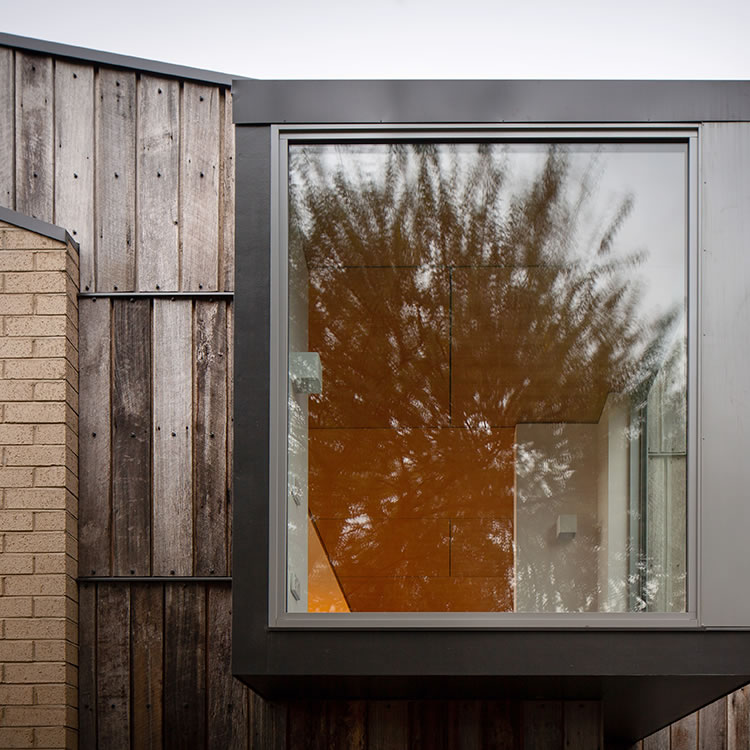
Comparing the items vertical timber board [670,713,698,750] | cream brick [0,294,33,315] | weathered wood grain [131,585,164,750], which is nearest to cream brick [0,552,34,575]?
weathered wood grain [131,585,164,750]

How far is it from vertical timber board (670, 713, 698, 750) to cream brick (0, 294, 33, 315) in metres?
3.60

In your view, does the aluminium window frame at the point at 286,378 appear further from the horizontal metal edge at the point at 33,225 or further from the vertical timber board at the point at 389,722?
the horizontal metal edge at the point at 33,225

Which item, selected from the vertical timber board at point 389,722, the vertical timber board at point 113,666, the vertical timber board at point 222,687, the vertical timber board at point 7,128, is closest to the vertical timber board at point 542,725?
the vertical timber board at point 389,722

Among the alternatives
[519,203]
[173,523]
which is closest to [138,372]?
[173,523]

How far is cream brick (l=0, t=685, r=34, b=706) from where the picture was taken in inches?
166

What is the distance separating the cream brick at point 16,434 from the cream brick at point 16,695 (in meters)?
1.04

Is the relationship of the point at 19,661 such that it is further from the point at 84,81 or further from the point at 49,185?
the point at 84,81

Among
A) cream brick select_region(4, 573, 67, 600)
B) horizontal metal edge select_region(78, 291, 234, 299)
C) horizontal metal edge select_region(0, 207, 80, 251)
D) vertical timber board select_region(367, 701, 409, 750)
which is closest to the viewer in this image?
vertical timber board select_region(367, 701, 409, 750)

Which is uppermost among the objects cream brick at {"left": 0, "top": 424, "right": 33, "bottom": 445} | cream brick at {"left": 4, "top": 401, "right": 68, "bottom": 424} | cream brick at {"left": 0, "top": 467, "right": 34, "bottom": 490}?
cream brick at {"left": 4, "top": 401, "right": 68, "bottom": 424}

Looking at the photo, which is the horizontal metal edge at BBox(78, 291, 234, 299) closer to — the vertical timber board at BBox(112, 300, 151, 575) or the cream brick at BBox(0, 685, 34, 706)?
the vertical timber board at BBox(112, 300, 151, 575)

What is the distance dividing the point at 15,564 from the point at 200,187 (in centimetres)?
189

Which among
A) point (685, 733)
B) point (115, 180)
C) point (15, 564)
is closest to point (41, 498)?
point (15, 564)

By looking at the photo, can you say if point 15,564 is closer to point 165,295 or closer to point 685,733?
point 165,295

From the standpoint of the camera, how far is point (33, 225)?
4.46 m
